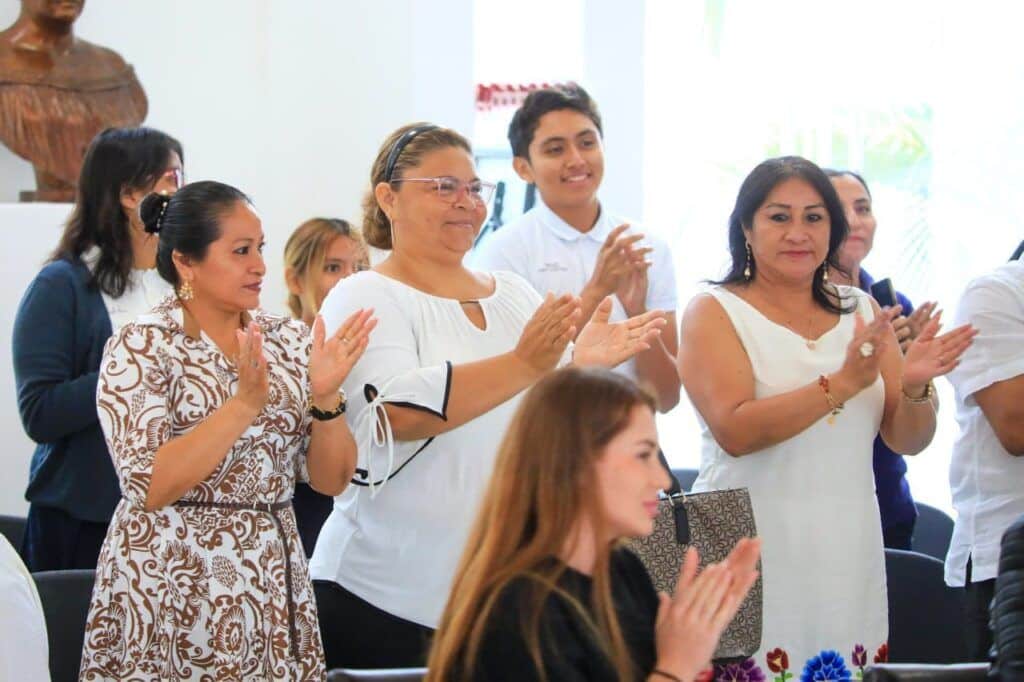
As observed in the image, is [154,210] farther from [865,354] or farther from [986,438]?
[986,438]

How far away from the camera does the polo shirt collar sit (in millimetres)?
3307

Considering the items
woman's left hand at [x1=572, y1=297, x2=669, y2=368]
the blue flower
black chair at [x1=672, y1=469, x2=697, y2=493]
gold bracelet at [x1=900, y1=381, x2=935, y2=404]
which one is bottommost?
the blue flower

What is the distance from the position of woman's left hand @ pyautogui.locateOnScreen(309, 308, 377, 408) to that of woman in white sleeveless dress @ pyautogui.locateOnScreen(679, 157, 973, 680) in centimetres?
75

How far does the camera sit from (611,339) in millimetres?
2365

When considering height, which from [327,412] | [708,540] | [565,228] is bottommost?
[708,540]

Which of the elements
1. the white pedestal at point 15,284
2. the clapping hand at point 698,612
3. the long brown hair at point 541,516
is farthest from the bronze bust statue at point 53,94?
the clapping hand at point 698,612

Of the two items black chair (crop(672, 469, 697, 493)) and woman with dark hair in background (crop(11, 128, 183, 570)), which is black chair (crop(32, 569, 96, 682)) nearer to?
woman with dark hair in background (crop(11, 128, 183, 570))

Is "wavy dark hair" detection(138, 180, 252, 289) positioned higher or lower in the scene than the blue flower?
higher

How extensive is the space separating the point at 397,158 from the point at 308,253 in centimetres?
145

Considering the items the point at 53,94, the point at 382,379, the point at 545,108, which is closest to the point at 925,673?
the point at 382,379

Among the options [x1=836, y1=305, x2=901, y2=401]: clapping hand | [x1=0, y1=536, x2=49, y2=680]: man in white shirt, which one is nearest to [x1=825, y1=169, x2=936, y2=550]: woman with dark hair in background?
[x1=836, y1=305, x2=901, y2=401]: clapping hand

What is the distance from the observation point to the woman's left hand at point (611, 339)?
2322mm

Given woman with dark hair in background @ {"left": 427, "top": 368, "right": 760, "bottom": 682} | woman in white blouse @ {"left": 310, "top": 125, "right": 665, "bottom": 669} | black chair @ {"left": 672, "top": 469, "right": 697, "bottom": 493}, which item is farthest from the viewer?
black chair @ {"left": 672, "top": 469, "right": 697, "bottom": 493}

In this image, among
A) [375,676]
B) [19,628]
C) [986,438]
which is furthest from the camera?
[986,438]
